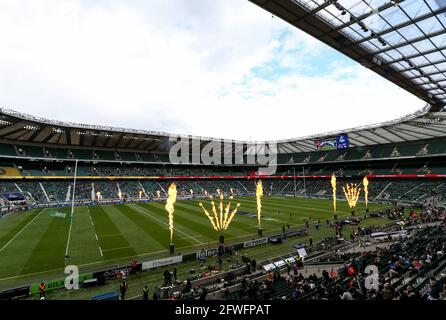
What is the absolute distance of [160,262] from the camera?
81.4 ft

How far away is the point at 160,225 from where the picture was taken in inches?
1612

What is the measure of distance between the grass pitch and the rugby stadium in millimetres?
228

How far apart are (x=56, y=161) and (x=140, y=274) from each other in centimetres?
7009

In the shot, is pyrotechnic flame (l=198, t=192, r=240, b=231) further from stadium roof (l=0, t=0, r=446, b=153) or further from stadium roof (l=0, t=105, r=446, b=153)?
stadium roof (l=0, t=105, r=446, b=153)

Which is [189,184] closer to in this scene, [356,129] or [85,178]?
[85,178]

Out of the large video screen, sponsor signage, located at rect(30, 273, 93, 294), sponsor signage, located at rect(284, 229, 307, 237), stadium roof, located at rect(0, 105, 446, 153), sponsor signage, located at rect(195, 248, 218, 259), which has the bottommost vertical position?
sponsor signage, located at rect(30, 273, 93, 294)

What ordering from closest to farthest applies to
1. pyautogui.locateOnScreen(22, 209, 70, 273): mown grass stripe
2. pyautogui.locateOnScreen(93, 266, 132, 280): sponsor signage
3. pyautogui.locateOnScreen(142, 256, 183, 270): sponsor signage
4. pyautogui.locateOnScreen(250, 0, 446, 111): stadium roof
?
pyautogui.locateOnScreen(250, 0, 446, 111): stadium roof
pyautogui.locateOnScreen(93, 266, 132, 280): sponsor signage
pyautogui.locateOnScreen(142, 256, 183, 270): sponsor signage
pyautogui.locateOnScreen(22, 209, 70, 273): mown grass stripe

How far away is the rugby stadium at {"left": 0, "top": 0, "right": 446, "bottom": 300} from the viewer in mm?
17922

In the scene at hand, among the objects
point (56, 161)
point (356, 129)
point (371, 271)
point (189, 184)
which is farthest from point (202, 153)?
point (371, 271)

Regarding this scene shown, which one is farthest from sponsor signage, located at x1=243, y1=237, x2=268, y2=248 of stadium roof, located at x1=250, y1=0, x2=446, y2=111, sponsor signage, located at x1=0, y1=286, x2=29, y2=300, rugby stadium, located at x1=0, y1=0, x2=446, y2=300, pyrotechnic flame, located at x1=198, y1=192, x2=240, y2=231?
stadium roof, located at x1=250, y1=0, x2=446, y2=111

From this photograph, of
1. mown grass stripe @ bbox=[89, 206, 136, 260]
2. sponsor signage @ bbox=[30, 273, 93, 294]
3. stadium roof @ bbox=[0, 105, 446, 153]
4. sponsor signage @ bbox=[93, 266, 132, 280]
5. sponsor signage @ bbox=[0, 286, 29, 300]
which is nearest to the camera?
sponsor signage @ bbox=[0, 286, 29, 300]

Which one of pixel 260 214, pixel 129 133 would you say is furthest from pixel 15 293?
pixel 129 133

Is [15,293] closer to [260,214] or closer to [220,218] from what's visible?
[220,218]
